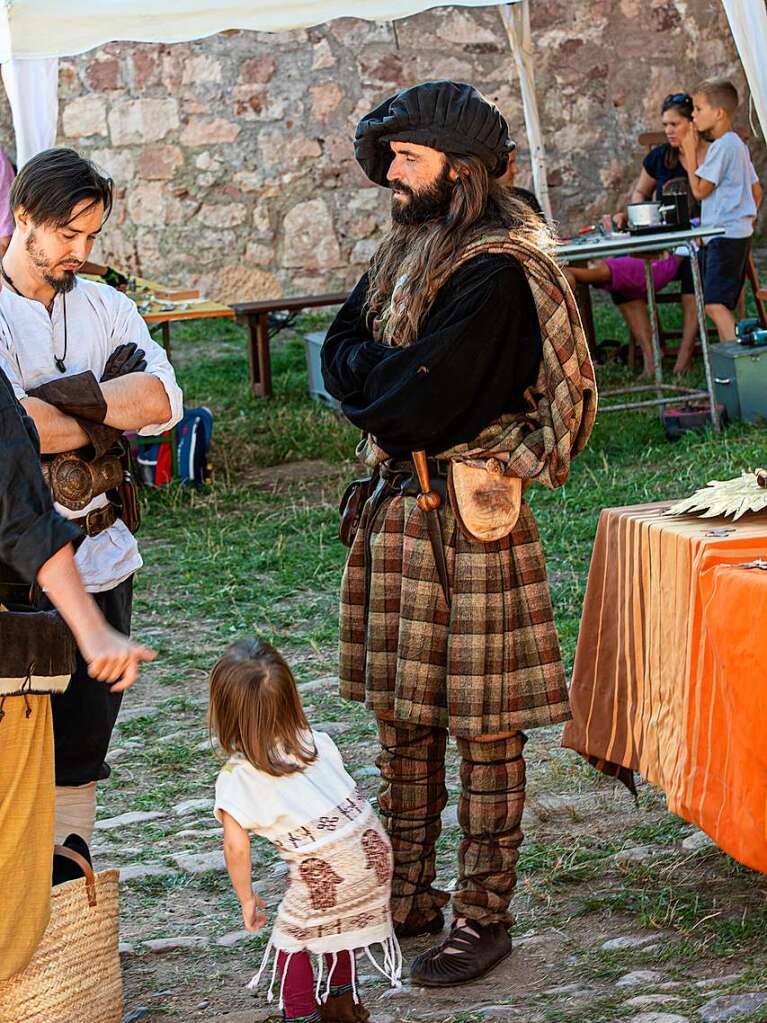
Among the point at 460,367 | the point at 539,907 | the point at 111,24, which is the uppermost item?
the point at 111,24

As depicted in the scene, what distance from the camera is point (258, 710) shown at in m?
2.72

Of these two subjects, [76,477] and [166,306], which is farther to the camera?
[166,306]

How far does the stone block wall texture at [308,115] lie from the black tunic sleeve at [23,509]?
969 cm

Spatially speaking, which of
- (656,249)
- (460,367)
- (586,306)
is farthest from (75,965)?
(586,306)

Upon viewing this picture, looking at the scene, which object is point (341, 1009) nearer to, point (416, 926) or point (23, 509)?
point (416, 926)

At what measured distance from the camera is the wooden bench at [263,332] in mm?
9906

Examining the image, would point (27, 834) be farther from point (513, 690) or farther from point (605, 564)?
point (605, 564)

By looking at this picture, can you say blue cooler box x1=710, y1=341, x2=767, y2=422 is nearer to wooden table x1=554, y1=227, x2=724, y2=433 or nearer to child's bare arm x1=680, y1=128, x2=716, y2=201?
wooden table x1=554, y1=227, x2=724, y2=433

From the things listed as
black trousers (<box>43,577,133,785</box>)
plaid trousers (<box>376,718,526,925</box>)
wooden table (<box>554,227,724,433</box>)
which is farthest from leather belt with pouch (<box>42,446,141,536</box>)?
wooden table (<box>554,227,724,433</box>)

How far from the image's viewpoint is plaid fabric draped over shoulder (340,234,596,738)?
3.02 meters

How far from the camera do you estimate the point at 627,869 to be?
3.51 metres

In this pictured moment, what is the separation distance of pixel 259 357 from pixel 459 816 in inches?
288

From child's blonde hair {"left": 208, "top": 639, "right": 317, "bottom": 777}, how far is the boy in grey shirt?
22.1ft

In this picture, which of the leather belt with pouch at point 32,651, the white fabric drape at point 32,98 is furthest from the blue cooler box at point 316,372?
the leather belt with pouch at point 32,651
